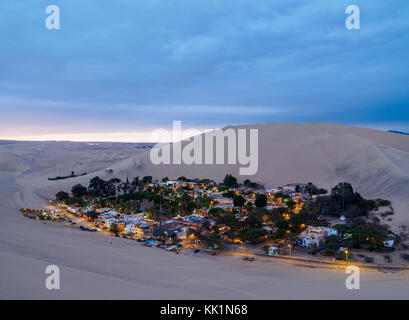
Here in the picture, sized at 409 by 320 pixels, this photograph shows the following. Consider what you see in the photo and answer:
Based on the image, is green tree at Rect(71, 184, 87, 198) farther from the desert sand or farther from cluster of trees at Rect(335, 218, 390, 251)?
cluster of trees at Rect(335, 218, 390, 251)

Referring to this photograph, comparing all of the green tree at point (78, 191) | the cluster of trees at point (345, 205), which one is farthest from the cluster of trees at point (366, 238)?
the green tree at point (78, 191)

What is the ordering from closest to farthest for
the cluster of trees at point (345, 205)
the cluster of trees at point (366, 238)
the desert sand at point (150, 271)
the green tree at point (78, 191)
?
the desert sand at point (150, 271), the cluster of trees at point (366, 238), the cluster of trees at point (345, 205), the green tree at point (78, 191)

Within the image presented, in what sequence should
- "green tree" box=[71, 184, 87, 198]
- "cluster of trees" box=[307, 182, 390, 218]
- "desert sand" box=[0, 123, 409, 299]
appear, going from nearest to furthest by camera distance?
"desert sand" box=[0, 123, 409, 299] → "cluster of trees" box=[307, 182, 390, 218] → "green tree" box=[71, 184, 87, 198]

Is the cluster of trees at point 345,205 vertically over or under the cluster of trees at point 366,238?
over

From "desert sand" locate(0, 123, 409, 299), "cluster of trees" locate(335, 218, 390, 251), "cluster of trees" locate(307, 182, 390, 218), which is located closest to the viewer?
"desert sand" locate(0, 123, 409, 299)

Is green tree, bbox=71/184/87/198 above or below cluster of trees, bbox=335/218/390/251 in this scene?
above

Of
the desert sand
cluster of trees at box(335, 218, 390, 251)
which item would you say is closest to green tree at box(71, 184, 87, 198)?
the desert sand

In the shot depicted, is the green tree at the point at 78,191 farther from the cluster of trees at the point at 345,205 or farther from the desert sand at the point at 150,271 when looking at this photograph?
the cluster of trees at the point at 345,205

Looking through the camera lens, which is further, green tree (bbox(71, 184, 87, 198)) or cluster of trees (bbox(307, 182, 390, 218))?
green tree (bbox(71, 184, 87, 198))

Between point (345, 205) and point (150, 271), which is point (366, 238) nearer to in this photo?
point (345, 205)

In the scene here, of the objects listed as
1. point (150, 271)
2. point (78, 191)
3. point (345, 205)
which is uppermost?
point (78, 191)

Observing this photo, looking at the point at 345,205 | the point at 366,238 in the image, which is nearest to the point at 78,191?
the point at 345,205
